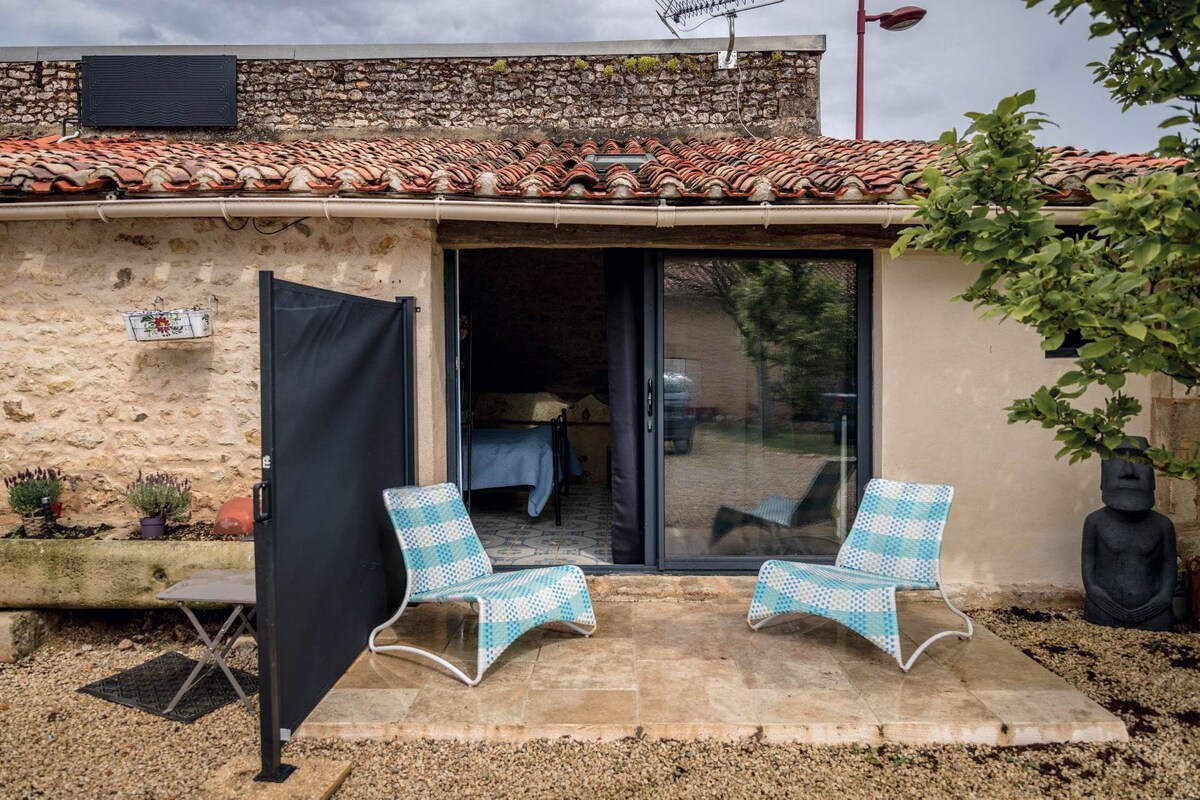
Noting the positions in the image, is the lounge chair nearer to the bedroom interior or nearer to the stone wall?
the bedroom interior

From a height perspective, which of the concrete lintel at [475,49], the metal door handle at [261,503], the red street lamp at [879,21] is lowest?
the metal door handle at [261,503]

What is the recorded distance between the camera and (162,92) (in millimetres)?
8023

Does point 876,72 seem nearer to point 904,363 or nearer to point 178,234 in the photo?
point 904,363

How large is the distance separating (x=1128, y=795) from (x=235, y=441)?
4.99m

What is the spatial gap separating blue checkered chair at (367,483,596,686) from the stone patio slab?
0.18m

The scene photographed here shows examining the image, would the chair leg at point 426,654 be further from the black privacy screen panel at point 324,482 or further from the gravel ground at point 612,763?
the gravel ground at point 612,763

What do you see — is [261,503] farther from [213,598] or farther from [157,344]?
[157,344]

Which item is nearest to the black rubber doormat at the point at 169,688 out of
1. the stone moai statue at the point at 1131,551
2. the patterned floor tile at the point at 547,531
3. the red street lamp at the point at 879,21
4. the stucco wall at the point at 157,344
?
the stucco wall at the point at 157,344

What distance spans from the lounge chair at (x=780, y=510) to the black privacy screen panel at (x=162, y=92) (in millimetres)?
6871

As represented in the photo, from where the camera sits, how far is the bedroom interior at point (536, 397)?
641 centimetres

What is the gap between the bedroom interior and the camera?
6406mm

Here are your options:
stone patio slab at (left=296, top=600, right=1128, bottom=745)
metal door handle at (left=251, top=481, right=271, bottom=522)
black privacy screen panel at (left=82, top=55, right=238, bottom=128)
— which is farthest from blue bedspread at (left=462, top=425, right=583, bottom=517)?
black privacy screen panel at (left=82, top=55, right=238, bottom=128)

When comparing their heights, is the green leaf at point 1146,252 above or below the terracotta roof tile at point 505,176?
→ below

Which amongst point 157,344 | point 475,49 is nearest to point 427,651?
point 157,344
